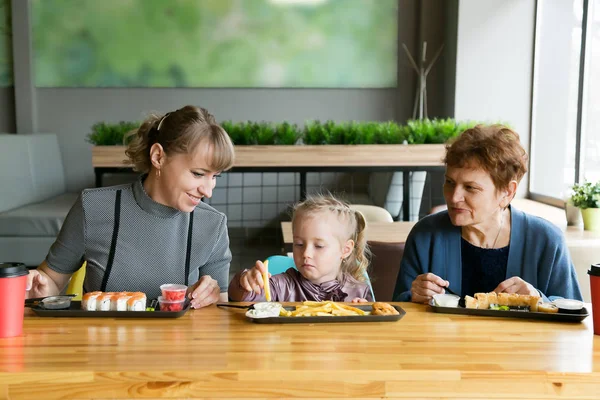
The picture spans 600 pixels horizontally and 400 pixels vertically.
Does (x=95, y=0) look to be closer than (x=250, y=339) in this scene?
No

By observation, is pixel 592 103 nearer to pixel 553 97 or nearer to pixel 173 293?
pixel 553 97

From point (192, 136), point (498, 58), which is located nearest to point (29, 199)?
point (498, 58)

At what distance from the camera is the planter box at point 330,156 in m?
4.23

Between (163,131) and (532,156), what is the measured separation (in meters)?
4.61

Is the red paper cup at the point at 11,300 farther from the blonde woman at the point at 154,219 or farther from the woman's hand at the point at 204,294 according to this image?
the blonde woman at the point at 154,219

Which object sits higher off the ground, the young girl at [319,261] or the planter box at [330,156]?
the planter box at [330,156]

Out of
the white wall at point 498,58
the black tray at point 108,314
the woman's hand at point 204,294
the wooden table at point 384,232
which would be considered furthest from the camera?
the white wall at point 498,58

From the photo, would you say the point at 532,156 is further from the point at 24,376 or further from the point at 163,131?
the point at 24,376

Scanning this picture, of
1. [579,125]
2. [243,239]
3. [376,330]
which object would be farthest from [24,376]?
[243,239]

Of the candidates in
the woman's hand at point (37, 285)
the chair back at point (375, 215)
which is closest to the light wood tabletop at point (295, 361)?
the woman's hand at point (37, 285)

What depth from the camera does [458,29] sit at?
20.4 feet

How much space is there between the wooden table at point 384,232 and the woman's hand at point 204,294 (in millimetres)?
1246

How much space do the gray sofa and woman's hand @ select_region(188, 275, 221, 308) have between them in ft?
12.3

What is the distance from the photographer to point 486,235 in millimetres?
2227
